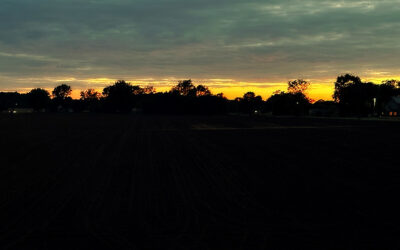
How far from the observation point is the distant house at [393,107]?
10812 cm

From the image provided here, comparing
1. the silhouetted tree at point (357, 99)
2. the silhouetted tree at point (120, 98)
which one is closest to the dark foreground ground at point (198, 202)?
the silhouetted tree at point (357, 99)

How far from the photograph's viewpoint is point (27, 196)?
11789 millimetres

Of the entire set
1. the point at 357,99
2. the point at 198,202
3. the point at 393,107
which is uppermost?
the point at 357,99

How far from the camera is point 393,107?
11006 centimetres

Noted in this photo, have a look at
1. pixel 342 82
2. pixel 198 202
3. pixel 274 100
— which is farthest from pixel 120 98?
pixel 198 202

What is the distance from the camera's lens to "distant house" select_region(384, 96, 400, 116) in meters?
108

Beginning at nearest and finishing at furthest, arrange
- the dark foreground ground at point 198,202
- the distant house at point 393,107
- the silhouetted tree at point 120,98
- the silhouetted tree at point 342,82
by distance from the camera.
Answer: the dark foreground ground at point 198,202, the distant house at point 393,107, the silhouetted tree at point 342,82, the silhouetted tree at point 120,98

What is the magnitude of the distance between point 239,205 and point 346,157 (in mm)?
12003

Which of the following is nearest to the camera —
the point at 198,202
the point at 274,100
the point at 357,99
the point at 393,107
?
the point at 198,202

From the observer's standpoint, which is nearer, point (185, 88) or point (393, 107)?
point (393, 107)

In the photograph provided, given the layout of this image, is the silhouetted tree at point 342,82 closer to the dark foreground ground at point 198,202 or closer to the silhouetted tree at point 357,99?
the silhouetted tree at point 357,99

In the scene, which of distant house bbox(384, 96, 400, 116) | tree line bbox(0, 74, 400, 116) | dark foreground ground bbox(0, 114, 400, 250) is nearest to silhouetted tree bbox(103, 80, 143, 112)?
tree line bbox(0, 74, 400, 116)

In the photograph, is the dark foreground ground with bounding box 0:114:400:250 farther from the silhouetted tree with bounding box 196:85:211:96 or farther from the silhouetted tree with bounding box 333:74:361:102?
the silhouetted tree with bounding box 196:85:211:96

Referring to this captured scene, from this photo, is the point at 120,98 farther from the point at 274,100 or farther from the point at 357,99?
the point at 357,99
